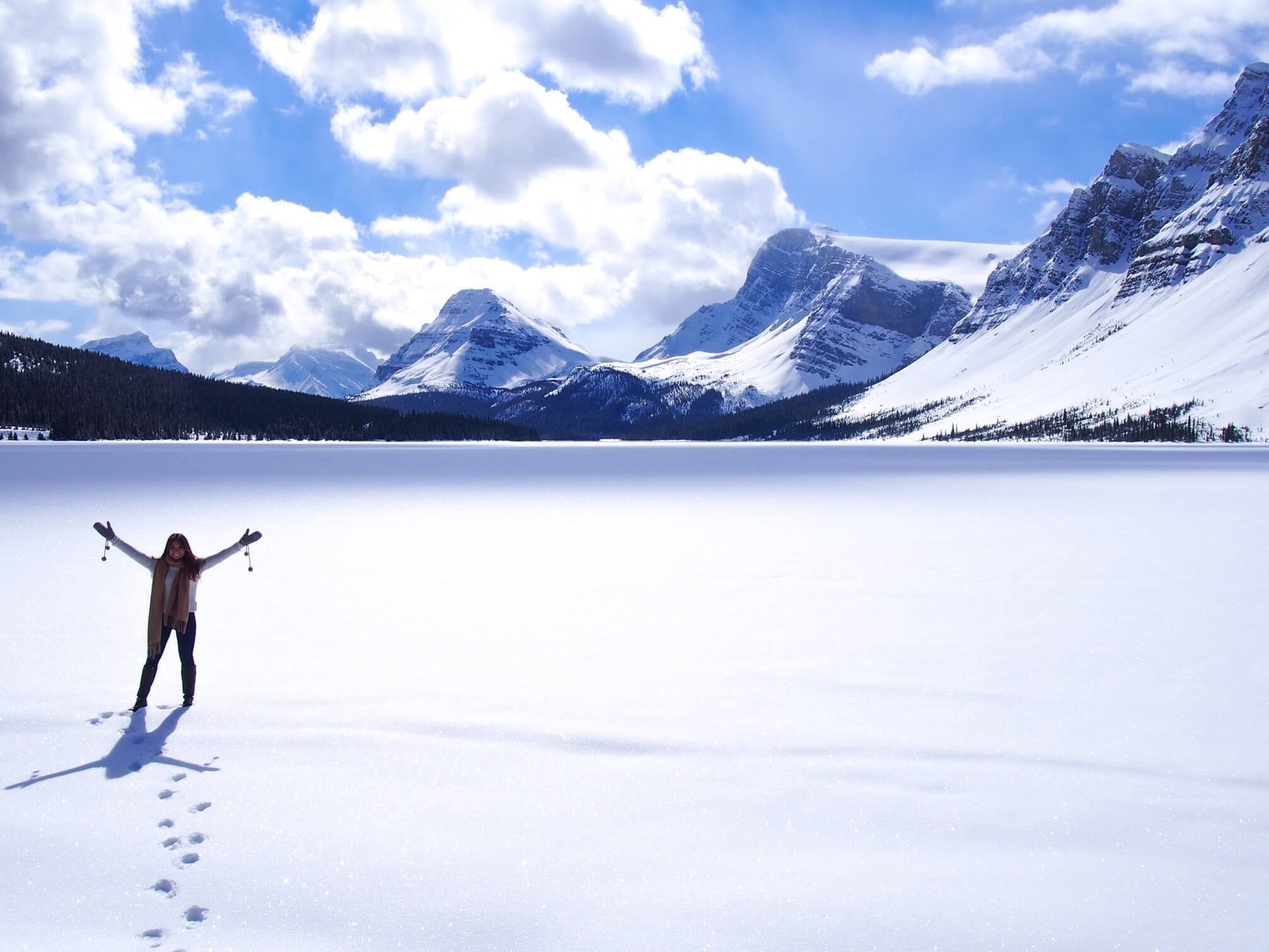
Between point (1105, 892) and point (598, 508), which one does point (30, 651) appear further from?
point (598, 508)

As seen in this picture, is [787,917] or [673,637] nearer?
[787,917]

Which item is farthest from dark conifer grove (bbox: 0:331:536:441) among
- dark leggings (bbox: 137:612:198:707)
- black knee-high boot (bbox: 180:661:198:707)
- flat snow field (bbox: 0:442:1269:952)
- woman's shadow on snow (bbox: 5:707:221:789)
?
woman's shadow on snow (bbox: 5:707:221:789)

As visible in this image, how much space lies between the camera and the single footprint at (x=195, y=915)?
5.75 metres

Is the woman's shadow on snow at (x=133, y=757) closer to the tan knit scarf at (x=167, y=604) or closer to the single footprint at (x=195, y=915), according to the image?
the tan knit scarf at (x=167, y=604)

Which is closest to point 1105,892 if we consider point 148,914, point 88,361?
point 148,914

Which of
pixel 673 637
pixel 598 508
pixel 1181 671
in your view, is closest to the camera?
pixel 1181 671

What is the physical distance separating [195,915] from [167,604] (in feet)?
16.1

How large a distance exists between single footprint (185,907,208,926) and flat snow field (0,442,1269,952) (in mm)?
20

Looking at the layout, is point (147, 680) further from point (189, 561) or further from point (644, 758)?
point (644, 758)

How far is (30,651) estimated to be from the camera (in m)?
11.6

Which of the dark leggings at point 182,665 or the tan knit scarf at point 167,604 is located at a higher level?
the tan knit scarf at point 167,604

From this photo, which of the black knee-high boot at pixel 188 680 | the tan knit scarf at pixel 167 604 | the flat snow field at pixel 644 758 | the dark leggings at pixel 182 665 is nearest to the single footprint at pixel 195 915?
the flat snow field at pixel 644 758

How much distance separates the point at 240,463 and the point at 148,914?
2997 inches

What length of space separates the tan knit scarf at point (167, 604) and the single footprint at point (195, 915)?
4579mm
